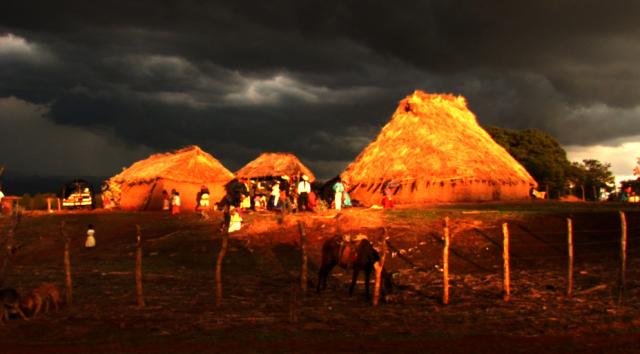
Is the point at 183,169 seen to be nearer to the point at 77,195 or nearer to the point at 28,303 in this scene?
the point at 77,195

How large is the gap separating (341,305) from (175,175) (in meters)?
23.9

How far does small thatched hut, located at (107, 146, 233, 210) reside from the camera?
33.8 meters

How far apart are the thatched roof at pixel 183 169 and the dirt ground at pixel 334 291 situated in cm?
927

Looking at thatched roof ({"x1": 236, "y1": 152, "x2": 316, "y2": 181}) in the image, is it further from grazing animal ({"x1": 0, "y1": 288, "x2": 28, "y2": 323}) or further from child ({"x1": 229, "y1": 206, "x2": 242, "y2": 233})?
grazing animal ({"x1": 0, "y1": 288, "x2": 28, "y2": 323})

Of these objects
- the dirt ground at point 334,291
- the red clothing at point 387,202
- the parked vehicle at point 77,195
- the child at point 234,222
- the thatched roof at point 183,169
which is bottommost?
the dirt ground at point 334,291

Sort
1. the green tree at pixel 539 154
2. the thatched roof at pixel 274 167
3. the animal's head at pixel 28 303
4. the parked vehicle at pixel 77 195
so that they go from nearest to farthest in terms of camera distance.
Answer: the animal's head at pixel 28 303
the thatched roof at pixel 274 167
the parked vehicle at pixel 77 195
the green tree at pixel 539 154

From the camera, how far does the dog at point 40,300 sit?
10.1 m

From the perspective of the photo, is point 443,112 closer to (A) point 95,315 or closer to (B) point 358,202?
(B) point 358,202

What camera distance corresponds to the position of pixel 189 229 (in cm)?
2280

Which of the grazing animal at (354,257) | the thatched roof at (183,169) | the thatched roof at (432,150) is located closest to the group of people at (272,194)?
the thatched roof at (183,169)

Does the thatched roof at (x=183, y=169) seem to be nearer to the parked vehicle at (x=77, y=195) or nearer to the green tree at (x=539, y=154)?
the parked vehicle at (x=77, y=195)

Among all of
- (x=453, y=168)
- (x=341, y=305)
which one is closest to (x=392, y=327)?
(x=341, y=305)

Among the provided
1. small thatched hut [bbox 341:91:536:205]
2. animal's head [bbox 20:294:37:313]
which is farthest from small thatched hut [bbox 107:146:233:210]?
animal's head [bbox 20:294:37:313]

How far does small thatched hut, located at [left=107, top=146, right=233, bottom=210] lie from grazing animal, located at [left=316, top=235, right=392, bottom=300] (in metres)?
22.0
